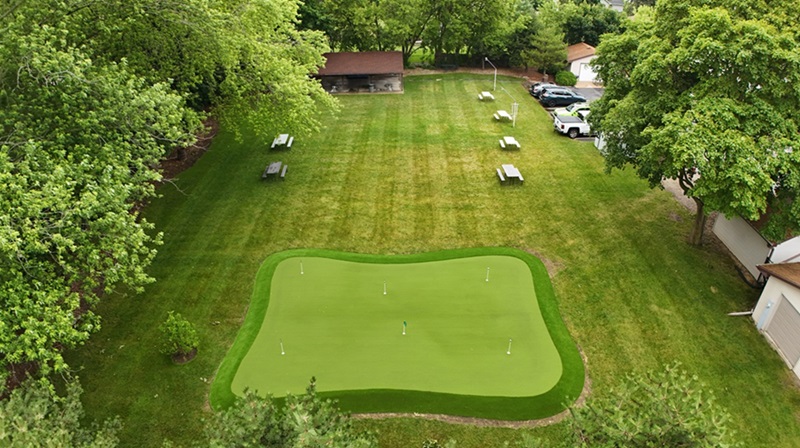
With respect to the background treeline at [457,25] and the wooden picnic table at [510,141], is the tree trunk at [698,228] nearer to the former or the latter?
the wooden picnic table at [510,141]

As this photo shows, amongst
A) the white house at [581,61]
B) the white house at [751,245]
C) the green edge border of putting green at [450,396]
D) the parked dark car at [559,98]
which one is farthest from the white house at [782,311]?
the white house at [581,61]

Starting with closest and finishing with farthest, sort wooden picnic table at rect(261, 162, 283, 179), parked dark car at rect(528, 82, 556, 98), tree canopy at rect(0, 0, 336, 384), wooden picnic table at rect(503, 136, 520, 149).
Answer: tree canopy at rect(0, 0, 336, 384)
wooden picnic table at rect(261, 162, 283, 179)
wooden picnic table at rect(503, 136, 520, 149)
parked dark car at rect(528, 82, 556, 98)

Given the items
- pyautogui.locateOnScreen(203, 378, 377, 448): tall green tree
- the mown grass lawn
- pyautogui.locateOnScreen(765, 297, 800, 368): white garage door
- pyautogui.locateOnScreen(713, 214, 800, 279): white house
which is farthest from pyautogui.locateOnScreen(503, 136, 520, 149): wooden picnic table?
pyautogui.locateOnScreen(203, 378, 377, 448): tall green tree

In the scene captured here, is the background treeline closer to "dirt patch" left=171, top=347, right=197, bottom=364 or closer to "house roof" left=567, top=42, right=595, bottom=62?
"house roof" left=567, top=42, right=595, bottom=62

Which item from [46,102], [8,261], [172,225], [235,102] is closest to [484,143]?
[235,102]

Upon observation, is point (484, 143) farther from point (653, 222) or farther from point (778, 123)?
point (778, 123)

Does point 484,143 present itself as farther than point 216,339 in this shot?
Yes
